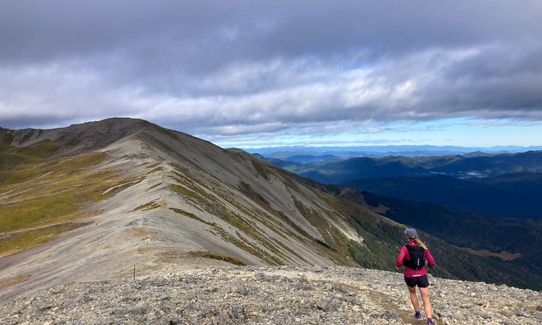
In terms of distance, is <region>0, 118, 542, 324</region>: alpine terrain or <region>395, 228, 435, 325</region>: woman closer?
<region>395, 228, 435, 325</region>: woman

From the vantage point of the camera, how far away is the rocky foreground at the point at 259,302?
2047cm

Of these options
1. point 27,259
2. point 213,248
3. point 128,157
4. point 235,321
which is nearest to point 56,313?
point 235,321

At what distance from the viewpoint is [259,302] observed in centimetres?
2195

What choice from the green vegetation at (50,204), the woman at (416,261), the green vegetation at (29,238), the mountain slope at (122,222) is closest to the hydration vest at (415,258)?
the woman at (416,261)

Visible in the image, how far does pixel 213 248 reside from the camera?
1914 inches

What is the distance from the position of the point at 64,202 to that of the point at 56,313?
3154 inches

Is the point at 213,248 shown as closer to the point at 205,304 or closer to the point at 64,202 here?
the point at 205,304

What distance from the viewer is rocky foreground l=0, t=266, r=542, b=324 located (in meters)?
20.5

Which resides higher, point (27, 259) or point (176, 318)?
point (176, 318)

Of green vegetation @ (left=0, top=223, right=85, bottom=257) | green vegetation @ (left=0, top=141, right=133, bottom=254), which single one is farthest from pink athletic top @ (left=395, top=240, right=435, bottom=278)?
green vegetation @ (left=0, top=141, right=133, bottom=254)

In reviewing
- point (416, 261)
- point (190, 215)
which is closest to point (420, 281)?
point (416, 261)

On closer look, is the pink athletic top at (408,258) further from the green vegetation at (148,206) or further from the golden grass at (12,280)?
the green vegetation at (148,206)

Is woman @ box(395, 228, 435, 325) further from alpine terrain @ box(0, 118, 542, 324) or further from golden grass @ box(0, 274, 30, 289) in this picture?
golden grass @ box(0, 274, 30, 289)

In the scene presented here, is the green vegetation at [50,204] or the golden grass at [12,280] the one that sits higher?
the green vegetation at [50,204]
